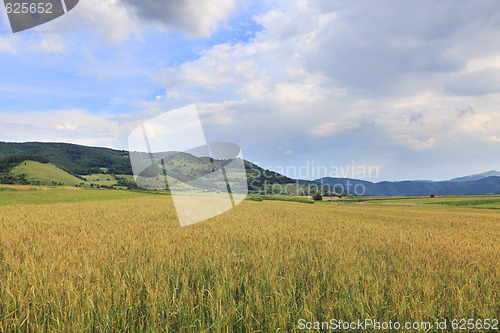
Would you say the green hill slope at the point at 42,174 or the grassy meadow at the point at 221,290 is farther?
the green hill slope at the point at 42,174

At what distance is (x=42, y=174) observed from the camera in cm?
17575

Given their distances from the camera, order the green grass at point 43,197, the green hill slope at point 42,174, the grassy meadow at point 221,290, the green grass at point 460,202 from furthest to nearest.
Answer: the green hill slope at point 42,174
the green grass at point 460,202
the green grass at point 43,197
the grassy meadow at point 221,290

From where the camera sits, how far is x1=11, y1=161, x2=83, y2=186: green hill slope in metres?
165

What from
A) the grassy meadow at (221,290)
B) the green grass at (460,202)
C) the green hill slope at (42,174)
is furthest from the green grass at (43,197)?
the green hill slope at (42,174)

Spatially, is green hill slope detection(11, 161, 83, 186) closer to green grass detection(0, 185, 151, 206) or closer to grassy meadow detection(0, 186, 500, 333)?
green grass detection(0, 185, 151, 206)

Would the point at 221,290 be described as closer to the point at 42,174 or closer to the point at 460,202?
the point at 460,202

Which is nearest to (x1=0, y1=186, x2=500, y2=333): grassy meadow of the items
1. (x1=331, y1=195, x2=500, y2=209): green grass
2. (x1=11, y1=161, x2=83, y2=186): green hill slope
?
(x1=331, y1=195, x2=500, y2=209): green grass

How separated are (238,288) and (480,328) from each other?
2811 mm

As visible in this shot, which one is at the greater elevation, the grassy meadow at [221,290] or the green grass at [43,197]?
the grassy meadow at [221,290]

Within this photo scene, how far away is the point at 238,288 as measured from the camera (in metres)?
3.42

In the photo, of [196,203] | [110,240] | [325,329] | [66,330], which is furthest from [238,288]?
[196,203]

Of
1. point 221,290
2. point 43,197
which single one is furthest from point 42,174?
point 221,290

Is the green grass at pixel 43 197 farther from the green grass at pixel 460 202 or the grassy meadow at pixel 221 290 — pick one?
the green grass at pixel 460 202

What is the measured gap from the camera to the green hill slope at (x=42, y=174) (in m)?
165
